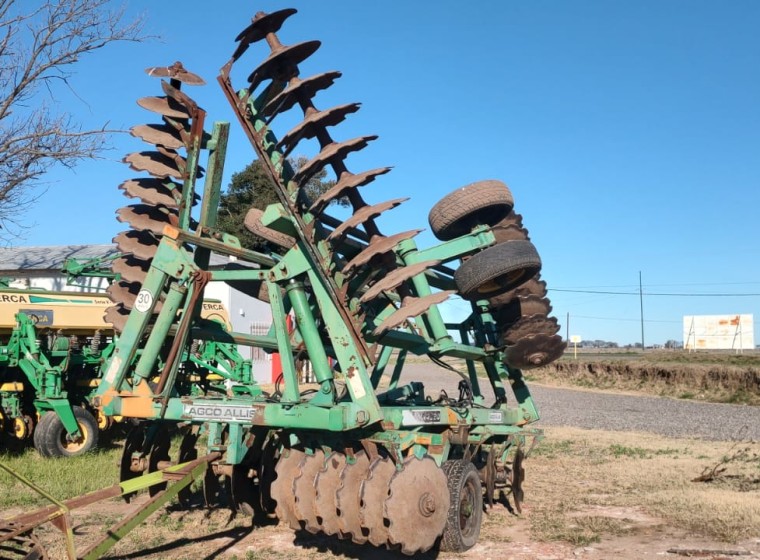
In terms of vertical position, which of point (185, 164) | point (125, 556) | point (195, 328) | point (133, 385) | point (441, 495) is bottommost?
point (125, 556)

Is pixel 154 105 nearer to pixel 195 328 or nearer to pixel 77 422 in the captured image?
pixel 195 328

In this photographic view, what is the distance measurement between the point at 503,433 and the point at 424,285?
1879 millimetres

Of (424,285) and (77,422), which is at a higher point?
(424,285)

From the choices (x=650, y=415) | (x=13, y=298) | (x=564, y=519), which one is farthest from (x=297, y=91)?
(x=650, y=415)

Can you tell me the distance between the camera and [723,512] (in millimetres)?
7754

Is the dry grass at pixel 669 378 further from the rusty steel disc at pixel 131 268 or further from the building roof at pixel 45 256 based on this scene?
the rusty steel disc at pixel 131 268

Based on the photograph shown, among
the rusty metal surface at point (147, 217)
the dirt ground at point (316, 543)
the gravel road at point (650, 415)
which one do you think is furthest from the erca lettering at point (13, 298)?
the gravel road at point (650, 415)

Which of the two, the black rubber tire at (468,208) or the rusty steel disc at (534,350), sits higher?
the black rubber tire at (468,208)

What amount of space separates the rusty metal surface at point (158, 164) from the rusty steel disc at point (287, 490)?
2.62 metres

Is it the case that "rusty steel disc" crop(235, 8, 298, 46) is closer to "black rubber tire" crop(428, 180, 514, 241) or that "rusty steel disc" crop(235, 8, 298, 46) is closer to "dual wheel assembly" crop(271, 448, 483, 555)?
"black rubber tire" crop(428, 180, 514, 241)

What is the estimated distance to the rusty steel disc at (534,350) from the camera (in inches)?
322

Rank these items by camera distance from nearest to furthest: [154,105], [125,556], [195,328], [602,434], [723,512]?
1. [125,556]
2. [154,105]
3. [195,328]
4. [723,512]
5. [602,434]

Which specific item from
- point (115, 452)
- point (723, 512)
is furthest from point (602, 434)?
point (115, 452)

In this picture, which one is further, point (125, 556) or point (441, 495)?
point (125, 556)
